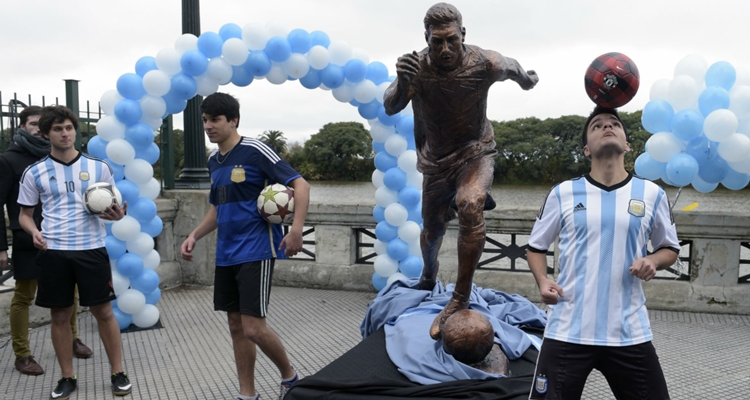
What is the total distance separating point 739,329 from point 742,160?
167 centimetres

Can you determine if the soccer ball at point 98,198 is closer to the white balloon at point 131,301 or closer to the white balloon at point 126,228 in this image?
the white balloon at point 126,228

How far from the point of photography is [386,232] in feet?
21.0

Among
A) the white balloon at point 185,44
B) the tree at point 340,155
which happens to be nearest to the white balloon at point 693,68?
the white balloon at point 185,44

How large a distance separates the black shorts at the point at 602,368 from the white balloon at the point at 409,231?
A: 3994 mm

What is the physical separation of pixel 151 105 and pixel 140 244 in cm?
131

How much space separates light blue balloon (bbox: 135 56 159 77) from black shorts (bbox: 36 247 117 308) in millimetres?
2286

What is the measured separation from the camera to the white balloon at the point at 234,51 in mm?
5582

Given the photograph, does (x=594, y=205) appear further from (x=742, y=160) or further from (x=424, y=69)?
(x=742, y=160)

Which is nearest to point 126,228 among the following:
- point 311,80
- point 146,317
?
point 146,317

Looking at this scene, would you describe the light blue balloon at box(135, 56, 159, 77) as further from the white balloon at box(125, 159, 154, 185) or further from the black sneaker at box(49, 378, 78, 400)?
the black sneaker at box(49, 378, 78, 400)

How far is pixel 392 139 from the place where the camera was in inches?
247

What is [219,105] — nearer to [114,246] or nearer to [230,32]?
[230,32]

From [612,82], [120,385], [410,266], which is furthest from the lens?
[410,266]

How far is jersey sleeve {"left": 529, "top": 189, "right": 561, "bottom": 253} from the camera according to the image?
95.5 inches
